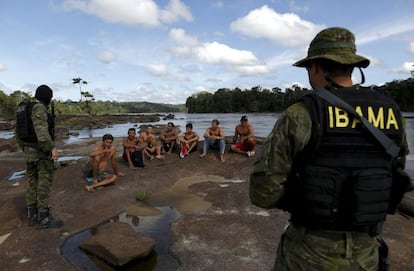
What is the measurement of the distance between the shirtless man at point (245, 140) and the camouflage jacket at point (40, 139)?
228 inches

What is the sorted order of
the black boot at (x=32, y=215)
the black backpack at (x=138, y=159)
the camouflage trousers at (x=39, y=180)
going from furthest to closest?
the black backpack at (x=138, y=159) → the black boot at (x=32, y=215) → the camouflage trousers at (x=39, y=180)

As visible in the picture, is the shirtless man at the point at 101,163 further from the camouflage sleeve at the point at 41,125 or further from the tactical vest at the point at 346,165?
the tactical vest at the point at 346,165

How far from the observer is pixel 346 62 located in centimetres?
167

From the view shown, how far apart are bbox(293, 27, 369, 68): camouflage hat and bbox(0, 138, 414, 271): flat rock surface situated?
111 inches

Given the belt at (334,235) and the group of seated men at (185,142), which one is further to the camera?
the group of seated men at (185,142)

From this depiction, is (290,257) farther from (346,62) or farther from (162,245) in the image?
(162,245)

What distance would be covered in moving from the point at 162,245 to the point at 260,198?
315 cm

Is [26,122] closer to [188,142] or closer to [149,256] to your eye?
[149,256]

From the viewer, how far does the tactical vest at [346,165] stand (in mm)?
1606

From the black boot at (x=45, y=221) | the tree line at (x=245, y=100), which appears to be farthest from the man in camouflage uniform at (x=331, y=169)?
the tree line at (x=245, y=100)

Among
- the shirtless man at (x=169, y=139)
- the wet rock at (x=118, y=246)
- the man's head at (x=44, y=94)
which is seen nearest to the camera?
the wet rock at (x=118, y=246)

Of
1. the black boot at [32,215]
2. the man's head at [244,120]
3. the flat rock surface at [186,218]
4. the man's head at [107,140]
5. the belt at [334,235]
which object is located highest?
the man's head at [244,120]

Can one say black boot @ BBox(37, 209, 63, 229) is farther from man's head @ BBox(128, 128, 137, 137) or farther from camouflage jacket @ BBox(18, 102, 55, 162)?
man's head @ BBox(128, 128, 137, 137)

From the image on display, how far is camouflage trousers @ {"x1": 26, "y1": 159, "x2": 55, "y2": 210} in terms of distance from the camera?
4.88m
